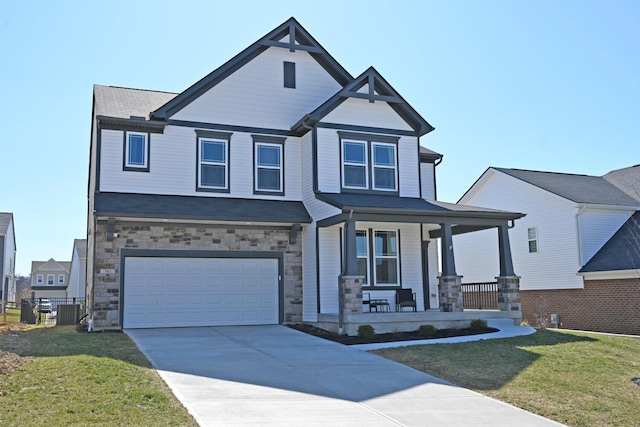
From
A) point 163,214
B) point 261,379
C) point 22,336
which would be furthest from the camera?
point 163,214

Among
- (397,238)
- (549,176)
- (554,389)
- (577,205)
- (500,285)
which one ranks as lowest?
(554,389)

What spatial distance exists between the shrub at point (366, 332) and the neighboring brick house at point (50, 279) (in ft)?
200

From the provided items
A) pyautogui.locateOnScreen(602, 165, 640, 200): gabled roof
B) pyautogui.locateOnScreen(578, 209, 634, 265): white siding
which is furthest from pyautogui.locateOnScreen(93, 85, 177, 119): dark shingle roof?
pyautogui.locateOnScreen(602, 165, 640, 200): gabled roof

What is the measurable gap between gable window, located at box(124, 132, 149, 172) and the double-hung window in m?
6.71

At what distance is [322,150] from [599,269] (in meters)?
11.4

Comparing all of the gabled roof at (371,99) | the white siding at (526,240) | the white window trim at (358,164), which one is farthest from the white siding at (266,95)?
the white siding at (526,240)

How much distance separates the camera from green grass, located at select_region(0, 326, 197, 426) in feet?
24.3

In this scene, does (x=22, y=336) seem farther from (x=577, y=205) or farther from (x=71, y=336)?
(x=577, y=205)

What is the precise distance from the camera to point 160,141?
18797mm

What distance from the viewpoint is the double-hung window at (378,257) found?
19453 mm

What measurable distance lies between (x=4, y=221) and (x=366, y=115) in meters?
29.7

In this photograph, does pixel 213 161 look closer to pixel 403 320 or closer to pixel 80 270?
pixel 403 320

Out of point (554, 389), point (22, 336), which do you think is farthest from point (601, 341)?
point (22, 336)

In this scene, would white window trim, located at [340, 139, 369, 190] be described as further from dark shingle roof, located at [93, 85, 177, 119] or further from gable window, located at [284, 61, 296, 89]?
dark shingle roof, located at [93, 85, 177, 119]
